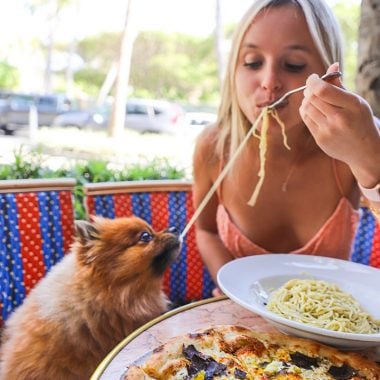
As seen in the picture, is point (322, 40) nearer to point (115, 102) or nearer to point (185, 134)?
point (115, 102)

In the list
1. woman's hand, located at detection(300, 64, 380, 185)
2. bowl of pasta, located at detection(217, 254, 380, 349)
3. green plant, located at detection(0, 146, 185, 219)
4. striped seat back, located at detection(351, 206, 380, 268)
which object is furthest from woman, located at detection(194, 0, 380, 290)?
green plant, located at detection(0, 146, 185, 219)

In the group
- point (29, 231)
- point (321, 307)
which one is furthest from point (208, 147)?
point (321, 307)

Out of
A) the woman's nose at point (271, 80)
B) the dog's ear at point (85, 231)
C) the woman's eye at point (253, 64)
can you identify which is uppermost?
the woman's eye at point (253, 64)

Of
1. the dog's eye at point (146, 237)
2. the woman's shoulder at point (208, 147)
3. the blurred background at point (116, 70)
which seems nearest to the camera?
the dog's eye at point (146, 237)

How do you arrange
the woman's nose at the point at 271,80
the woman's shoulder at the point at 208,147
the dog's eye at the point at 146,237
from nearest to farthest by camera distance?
1. the woman's nose at the point at 271,80
2. the dog's eye at the point at 146,237
3. the woman's shoulder at the point at 208,147

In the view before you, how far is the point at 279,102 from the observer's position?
1625mm

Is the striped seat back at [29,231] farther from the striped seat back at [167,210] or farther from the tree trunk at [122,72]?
the tree trunk at [122,72]

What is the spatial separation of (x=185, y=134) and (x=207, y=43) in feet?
45.2

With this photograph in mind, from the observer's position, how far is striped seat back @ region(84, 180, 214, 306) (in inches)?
93.3

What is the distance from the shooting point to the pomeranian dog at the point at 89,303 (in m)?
1.52

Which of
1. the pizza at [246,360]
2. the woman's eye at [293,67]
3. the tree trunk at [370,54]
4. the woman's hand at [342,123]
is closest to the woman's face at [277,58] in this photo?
the woman's eye at [293,67]

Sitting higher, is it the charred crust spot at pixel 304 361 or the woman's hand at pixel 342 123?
the woman's hand at pixel 342 123

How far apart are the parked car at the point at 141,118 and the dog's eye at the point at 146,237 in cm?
1273

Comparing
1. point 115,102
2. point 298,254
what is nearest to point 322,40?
point 298,254
